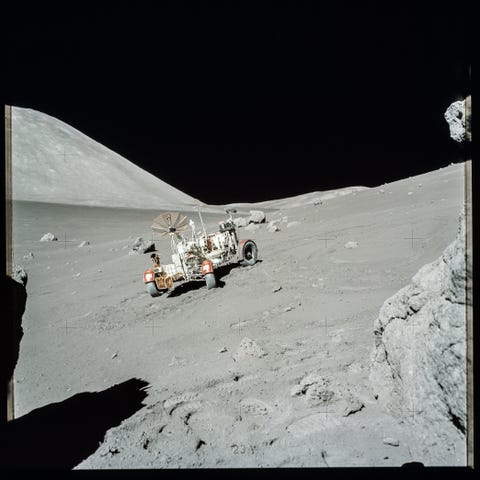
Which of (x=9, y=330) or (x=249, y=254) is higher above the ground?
(x=9, y=330)

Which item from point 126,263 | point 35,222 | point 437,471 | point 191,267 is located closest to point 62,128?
point 35,222

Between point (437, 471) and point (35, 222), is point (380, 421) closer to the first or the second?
point (437, 471)

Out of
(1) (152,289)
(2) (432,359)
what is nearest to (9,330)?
(2) (432,359)

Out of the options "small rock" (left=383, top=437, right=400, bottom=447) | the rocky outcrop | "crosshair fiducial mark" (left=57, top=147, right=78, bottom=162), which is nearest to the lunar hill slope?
"small rock" (left=383, top=437, right=400, bottom=447)

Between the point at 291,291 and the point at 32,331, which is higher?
the point at 291,291

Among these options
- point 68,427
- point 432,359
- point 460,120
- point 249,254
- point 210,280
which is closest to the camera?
point 432,359

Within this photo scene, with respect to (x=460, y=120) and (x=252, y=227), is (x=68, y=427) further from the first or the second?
(x=252, y=227)

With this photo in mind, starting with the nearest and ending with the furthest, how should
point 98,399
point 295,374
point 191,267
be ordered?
point 295,374, point 98,399, point 191,267
